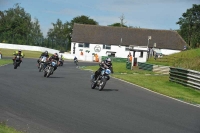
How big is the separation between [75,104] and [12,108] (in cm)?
269

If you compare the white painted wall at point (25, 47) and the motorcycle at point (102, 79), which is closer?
the motorcycle at point (102, 79)

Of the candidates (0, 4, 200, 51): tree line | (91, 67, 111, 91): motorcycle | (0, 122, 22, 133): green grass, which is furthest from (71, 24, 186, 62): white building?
(0, 122, 22, 133): green grass

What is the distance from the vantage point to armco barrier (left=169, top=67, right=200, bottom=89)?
2543 cm

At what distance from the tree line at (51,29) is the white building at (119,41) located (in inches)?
143

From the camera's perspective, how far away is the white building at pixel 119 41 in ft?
320

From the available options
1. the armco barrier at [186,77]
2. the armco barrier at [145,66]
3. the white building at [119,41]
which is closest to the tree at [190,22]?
the white building at [119,41]

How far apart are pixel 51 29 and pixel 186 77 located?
117340 mm

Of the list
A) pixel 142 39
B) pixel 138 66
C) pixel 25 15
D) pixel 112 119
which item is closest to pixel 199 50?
pixel 138 66

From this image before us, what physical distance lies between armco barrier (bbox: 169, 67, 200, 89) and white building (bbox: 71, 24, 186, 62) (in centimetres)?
6601

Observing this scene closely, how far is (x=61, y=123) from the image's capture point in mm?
10078

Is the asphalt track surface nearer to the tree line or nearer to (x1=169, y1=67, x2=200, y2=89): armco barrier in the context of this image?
(x1=169, y1=67, x2=200, y2=89): armco barrier

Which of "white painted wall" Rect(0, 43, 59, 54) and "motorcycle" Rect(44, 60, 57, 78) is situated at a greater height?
"motorcycle" Rect(44, 60, 57, 78)

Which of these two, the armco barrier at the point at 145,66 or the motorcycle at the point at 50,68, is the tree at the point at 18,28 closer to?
the armco barrier at the point at 145,66

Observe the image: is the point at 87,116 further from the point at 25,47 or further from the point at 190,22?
the point at 190,22
